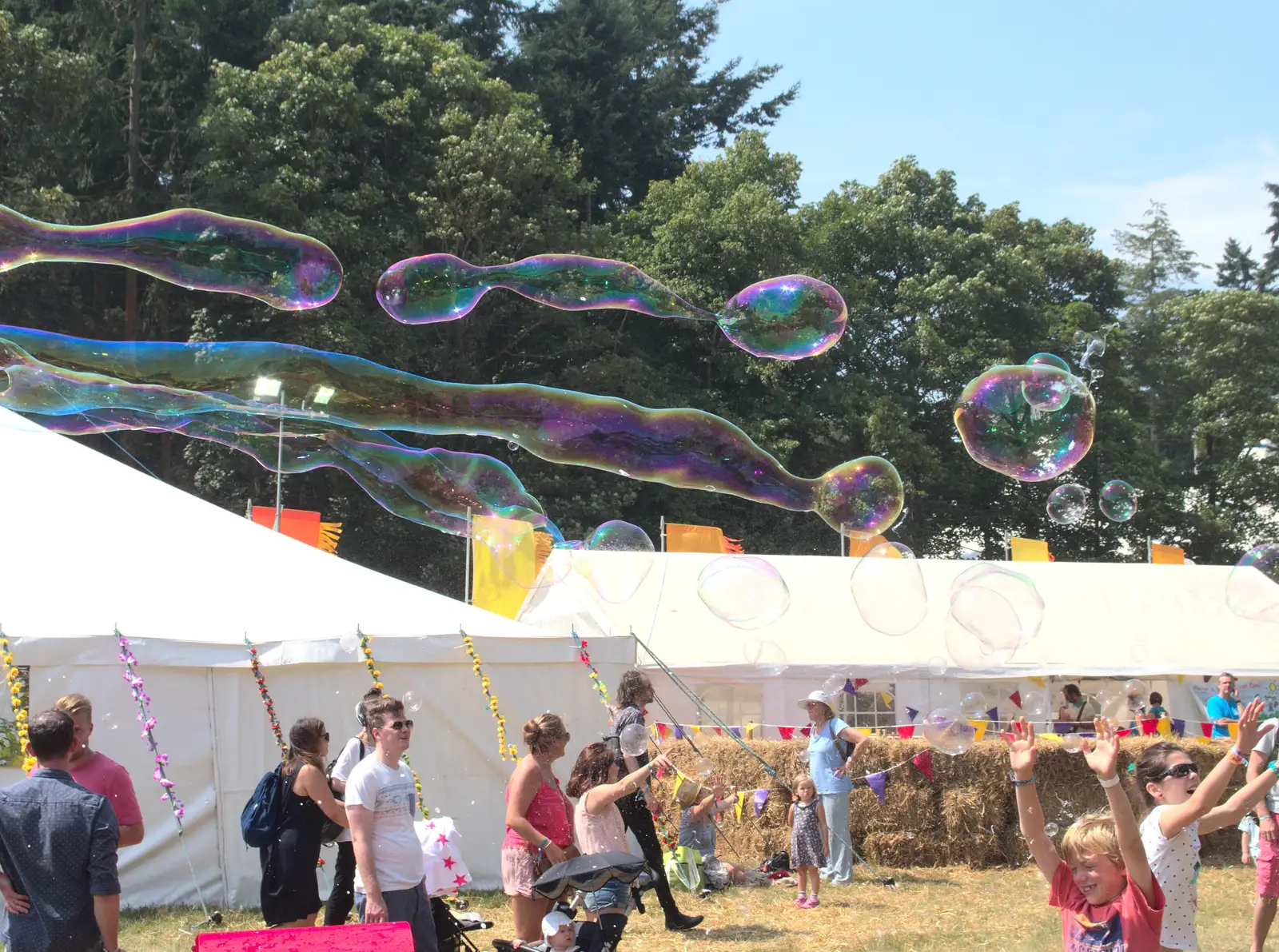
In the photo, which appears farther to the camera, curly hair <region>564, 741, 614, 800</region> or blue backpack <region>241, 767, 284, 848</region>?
curly hair <region>564, 741, 614, 800</region>

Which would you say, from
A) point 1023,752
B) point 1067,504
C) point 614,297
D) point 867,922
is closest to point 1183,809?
point 1023,752

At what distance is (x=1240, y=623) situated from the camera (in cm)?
1722

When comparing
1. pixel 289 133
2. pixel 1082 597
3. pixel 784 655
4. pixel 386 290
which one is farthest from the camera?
pixel 289 133

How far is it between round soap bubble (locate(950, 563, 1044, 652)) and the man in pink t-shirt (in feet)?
18.9

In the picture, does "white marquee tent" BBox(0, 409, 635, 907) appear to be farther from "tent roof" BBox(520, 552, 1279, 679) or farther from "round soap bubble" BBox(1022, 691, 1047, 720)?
"tent roof" BBox(520, 552, 1279, 679)

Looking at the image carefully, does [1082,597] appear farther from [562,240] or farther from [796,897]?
[562,240]

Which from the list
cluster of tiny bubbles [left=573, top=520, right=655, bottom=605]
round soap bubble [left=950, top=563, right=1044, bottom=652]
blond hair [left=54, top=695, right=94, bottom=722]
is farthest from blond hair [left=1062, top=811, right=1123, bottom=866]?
cluster of tiny bubbles [left=573, top=520, right=655, bottom=605]

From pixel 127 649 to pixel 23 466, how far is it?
7.20 ft

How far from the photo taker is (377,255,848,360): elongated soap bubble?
28.5 ft

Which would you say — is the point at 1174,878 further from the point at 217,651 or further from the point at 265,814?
the point at 217,651

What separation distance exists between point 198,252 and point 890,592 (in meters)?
5.85

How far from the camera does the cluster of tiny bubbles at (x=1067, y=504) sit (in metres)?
11.0

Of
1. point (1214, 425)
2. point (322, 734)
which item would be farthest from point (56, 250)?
point (1214, 425)

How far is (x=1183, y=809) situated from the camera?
389cm
